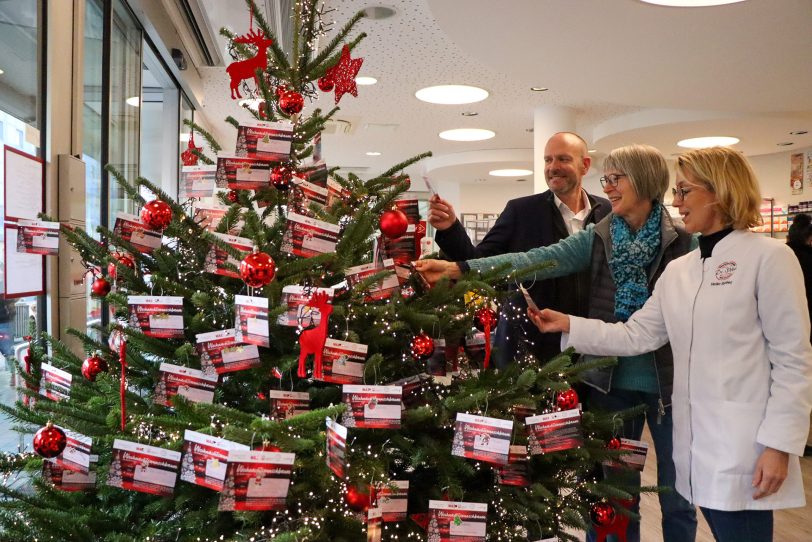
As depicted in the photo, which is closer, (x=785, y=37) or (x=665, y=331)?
(x=665, y=331)

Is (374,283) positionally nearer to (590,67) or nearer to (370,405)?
(370,405)

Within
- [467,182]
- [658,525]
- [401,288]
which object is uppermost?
[467,182]

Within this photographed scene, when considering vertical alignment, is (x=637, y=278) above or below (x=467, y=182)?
below

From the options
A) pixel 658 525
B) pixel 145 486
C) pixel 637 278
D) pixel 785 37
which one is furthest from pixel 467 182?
pixel 145 486

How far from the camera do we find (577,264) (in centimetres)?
218

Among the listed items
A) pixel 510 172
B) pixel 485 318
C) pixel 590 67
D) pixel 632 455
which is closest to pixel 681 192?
pixel 485 318

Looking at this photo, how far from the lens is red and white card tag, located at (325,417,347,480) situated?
1.24 metres

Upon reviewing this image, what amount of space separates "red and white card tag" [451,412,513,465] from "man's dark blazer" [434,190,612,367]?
0.76 m

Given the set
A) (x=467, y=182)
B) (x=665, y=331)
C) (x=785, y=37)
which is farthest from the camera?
(x=467, y=182)

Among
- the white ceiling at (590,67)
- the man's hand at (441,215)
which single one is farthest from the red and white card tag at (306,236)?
the white ceiling at (590,67)

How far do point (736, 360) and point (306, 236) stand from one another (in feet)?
3.44

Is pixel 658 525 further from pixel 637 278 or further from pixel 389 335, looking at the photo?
pixel 389 335

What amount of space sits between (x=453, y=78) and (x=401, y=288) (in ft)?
15.8

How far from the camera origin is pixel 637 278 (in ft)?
6.61
